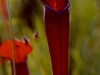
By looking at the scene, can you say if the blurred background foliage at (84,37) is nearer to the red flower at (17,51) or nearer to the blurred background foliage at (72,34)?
the blurred background foliage at (72,34)

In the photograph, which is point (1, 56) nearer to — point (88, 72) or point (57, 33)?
point (57, 33)

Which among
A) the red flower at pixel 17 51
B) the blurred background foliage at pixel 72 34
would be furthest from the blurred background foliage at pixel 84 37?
the red flower at pixel 17 51

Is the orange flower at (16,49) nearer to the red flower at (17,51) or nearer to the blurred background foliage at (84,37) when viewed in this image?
the red flower at (17,51)

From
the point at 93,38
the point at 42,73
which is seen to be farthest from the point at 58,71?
the point at 93,38

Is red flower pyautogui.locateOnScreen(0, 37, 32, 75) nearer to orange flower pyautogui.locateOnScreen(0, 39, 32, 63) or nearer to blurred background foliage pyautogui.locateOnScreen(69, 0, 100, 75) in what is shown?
orange flower pyautogui.locateOnScreen(0, 39, 32, 63)

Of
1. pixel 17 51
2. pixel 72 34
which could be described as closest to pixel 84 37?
pixel 72 34

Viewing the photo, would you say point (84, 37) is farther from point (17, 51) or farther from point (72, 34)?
point (17, 51)

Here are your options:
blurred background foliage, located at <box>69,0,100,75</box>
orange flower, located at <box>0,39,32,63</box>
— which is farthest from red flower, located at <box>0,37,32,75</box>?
blurred background foliage, located at <box>69,0,100,75</box>

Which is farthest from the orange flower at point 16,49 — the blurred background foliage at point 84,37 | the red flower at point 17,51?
the blurred background foliage at point 84,37
